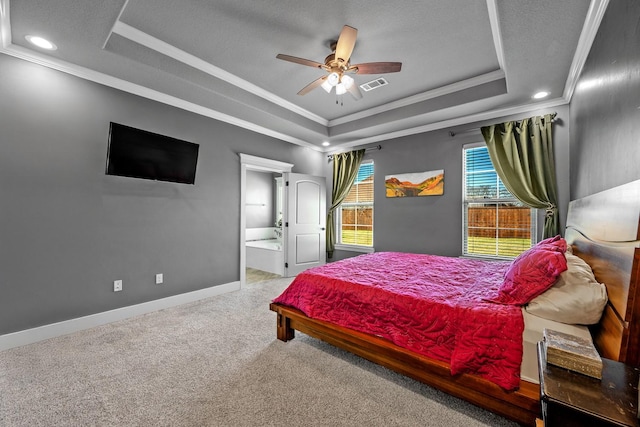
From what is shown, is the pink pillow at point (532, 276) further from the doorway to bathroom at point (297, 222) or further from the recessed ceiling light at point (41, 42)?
the recessed ceiling light at point (41, 42)

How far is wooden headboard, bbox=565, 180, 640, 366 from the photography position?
100 cm

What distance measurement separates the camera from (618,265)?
48.8 inches

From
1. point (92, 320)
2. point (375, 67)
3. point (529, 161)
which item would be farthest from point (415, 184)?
point (92, 320)

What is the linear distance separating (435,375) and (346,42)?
2558 mm

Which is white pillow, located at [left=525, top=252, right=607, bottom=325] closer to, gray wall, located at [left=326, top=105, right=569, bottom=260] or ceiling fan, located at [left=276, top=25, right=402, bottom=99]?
ceiling fan, located at [left=276, top=25, right=402, bottom=99]

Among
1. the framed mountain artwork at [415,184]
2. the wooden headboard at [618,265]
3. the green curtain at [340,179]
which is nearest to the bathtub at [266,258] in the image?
the green curtain at [340,179]

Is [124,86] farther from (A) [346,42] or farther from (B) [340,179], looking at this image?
(B) [340,179]

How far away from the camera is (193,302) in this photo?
11.9 feet

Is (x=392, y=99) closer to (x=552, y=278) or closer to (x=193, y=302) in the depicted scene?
(x=552, y=278)

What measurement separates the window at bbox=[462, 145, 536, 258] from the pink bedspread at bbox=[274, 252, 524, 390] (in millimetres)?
1072

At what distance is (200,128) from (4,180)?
6.49 ft

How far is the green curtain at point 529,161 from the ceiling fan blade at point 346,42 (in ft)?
8.17

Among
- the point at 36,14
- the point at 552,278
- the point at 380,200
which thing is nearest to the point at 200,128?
the point at 36,14

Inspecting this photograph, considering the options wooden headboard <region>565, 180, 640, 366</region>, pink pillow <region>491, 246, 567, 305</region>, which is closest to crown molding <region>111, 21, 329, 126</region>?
pink pillow <region>491, 246, 567, 305</region>
